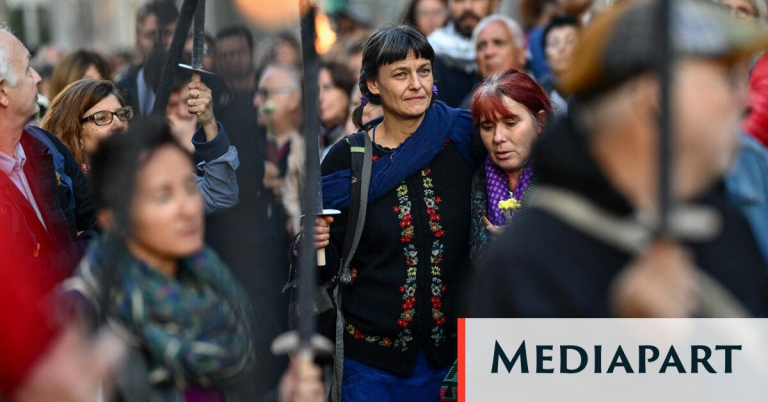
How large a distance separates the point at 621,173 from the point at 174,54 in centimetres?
114

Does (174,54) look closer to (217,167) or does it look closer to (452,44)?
(217,167)

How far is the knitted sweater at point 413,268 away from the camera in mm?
3689

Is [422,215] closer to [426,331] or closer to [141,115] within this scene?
[426,331]

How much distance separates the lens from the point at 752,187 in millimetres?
2625

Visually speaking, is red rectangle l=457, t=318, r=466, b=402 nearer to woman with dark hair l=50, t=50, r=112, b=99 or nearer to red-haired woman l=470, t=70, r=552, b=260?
red-haired woman l=470, t=70, r=552, b=260

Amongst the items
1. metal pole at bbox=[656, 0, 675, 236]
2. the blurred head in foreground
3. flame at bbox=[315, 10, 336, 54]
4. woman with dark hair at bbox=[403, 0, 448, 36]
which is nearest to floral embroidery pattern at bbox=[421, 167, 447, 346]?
flame at bbox=[315, 10, 336, 54]

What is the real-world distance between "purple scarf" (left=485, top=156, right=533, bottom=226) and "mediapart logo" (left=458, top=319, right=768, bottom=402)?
4.46ft

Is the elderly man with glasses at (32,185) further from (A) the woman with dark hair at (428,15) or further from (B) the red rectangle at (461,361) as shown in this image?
(A) the woman with dark hair at (428,15)

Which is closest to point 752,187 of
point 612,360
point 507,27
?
point 612,360

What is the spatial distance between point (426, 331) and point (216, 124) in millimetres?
1065

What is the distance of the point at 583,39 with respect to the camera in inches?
77.4

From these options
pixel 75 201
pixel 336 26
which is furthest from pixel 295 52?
pixel 75 201

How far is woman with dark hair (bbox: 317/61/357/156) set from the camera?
258 inches

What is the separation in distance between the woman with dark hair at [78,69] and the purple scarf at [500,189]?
288 cm
